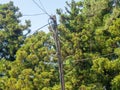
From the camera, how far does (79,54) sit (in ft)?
74.6

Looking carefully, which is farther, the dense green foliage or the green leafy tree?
the green leafy tree

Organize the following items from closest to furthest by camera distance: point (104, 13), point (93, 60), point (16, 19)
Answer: point (93, 60) → point (104, 13) → point (16, 19)

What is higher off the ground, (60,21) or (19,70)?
(60,21)

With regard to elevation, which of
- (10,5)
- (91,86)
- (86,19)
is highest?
(10,5)

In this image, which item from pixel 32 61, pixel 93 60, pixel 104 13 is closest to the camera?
pixel 93 60

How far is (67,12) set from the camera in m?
24.7

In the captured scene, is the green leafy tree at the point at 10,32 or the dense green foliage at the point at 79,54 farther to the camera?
the green leafy tree at the point at 10,32

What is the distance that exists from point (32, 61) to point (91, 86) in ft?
18.3

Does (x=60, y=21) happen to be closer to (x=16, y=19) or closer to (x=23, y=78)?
(x=23, y=78)

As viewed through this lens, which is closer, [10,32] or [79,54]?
[79,54]

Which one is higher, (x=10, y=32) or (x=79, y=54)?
(x=10, y=32)

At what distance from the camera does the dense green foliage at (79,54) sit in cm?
2177

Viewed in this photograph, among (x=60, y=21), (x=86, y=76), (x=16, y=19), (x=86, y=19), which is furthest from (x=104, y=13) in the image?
(x=16, y=19)

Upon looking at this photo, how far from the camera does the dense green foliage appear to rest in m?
21.8
